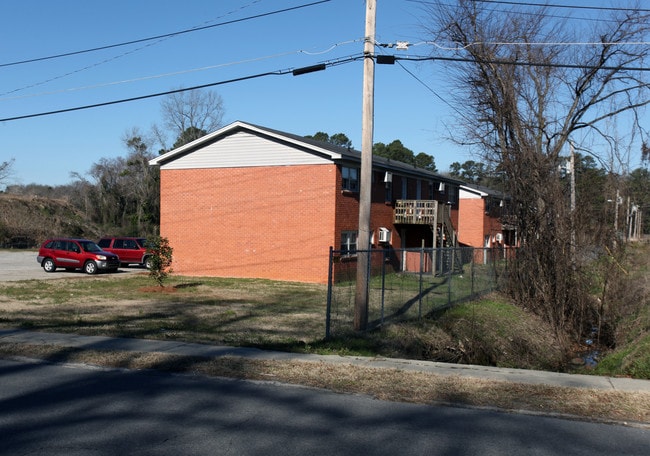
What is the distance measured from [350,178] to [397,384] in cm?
1949

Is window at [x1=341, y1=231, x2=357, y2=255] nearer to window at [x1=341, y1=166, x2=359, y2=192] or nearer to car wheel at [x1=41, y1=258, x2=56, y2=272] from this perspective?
window at [x1=341, y1=166, x2=359, y2=192]

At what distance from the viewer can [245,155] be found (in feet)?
92.6

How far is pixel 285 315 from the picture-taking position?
16.2 metres

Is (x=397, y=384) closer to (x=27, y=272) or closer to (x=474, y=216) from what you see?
(x=27, y=272)

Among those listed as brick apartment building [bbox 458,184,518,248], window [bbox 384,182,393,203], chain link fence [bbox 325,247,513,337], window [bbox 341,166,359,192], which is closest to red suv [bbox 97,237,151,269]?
window [bbox 341,166,359,192]

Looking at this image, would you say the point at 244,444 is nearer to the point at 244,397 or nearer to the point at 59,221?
the point at 244,397

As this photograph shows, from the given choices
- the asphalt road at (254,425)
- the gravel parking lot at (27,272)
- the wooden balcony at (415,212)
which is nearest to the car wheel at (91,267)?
the gravel parking lot at (27,272)

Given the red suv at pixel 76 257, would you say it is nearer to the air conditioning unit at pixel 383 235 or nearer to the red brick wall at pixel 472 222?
the air conditioning unit at pixel 383 235

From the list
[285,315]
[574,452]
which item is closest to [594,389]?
[574,452]

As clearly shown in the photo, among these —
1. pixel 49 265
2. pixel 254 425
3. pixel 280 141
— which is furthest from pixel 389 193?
pixel 254 425

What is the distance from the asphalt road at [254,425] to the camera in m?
5.95

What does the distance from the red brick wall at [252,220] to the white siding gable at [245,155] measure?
281 millimetres

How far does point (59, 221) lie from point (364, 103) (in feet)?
173

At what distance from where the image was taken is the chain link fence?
568 inches
